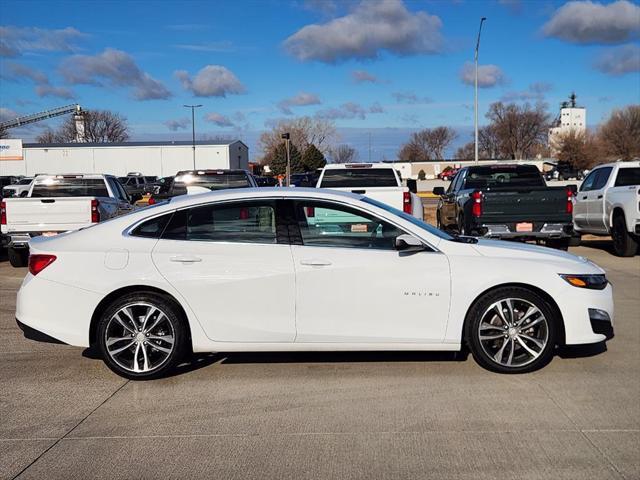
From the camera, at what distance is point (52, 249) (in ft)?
18.4

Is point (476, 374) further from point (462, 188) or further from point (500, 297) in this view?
point (462, 188)

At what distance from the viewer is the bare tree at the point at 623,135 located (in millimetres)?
75688

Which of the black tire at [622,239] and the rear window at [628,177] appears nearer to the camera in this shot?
the black tire at [622,239]

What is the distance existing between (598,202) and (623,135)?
70.1 m

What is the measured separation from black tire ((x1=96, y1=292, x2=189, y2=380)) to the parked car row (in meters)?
7.75

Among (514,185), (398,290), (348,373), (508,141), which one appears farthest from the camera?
(508,141)

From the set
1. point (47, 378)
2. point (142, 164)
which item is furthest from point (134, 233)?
point (142, 164)

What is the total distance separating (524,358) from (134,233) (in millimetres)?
3467

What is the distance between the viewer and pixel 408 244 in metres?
5.49

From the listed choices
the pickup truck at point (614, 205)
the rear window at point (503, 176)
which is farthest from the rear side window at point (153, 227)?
the rear window at point (503, 176)

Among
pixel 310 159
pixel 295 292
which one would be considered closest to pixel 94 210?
pixel 295 292

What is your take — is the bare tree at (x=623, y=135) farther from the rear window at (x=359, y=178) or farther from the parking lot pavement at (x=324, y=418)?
the parking lot pavement at (x=324, y=418)

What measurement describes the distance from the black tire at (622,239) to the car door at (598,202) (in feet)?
1.17

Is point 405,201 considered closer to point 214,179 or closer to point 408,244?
point 214,179
